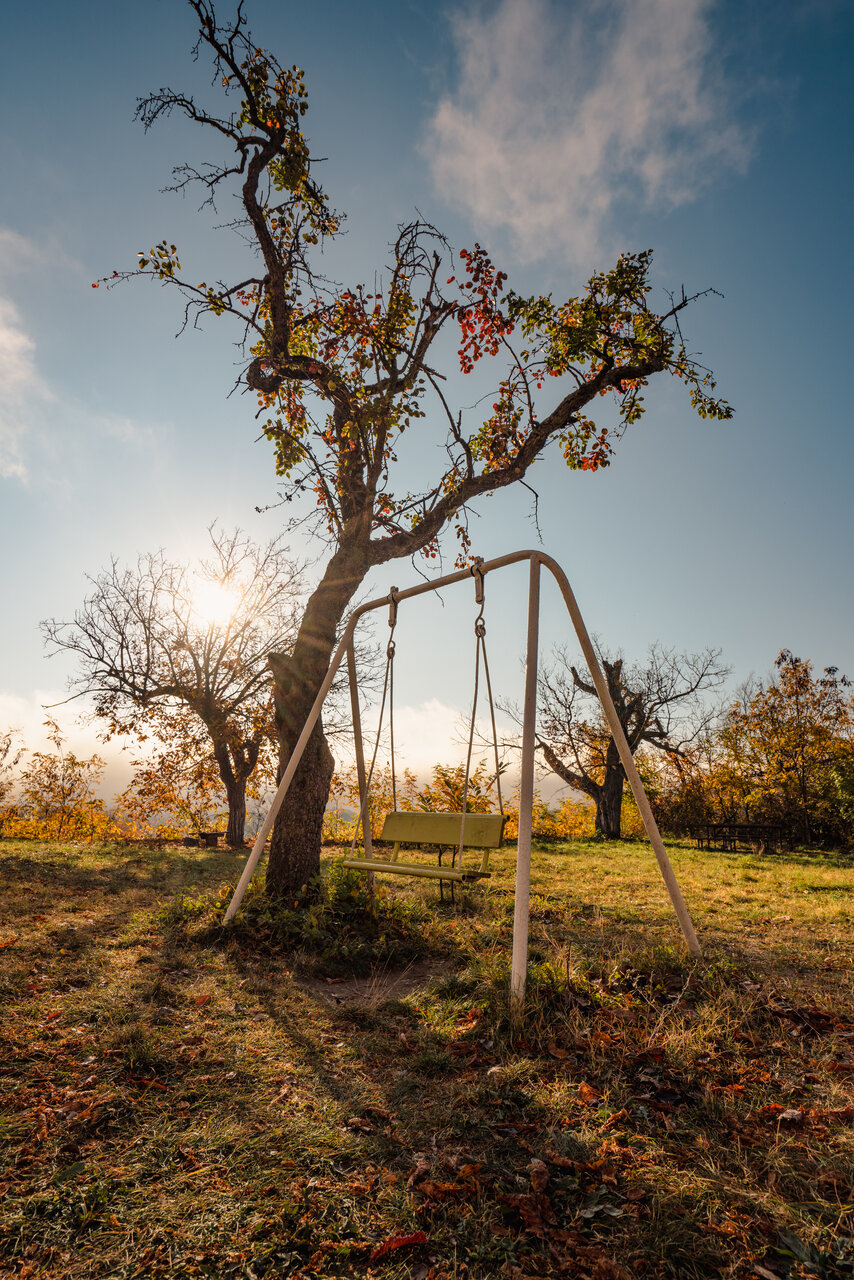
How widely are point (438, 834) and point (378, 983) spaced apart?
174cm

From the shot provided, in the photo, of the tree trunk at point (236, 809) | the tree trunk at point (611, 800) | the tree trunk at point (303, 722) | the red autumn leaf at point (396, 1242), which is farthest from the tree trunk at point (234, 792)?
the red autumn leaf at point (396, 1242)

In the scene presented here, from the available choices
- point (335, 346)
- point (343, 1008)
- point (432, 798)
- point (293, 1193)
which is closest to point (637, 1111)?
point (293, 1193)

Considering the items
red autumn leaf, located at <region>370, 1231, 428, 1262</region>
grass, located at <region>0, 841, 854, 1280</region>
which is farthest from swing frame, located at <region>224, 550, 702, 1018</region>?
red autumn leaf, located at <region>370, 1231, 428, 1262</region>

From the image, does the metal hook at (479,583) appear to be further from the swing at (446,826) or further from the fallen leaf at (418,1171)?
the fallen leaf at (418,1171)

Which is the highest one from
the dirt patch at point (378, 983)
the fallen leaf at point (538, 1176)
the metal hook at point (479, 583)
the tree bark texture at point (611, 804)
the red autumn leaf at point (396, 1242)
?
the metal hook at point (479, 583)

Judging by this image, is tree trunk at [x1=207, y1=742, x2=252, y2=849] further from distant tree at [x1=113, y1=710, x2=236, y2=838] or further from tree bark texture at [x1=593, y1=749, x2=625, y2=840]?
tree bark texture at [x1=593, y1=749, x2=625, y2=840]

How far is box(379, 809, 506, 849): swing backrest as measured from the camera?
5.79 metres

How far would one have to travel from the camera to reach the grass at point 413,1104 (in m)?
2.09

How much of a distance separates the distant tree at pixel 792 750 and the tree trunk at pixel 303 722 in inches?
807

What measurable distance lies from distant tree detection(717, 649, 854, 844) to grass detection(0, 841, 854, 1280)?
62.3 feet

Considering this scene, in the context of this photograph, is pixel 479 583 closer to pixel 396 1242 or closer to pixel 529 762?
pixel 529 762

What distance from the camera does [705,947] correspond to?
18.1 ft

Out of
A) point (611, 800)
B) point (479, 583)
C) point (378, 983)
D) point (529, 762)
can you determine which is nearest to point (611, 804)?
point (611, 800)

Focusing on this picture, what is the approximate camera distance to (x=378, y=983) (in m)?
4.99
